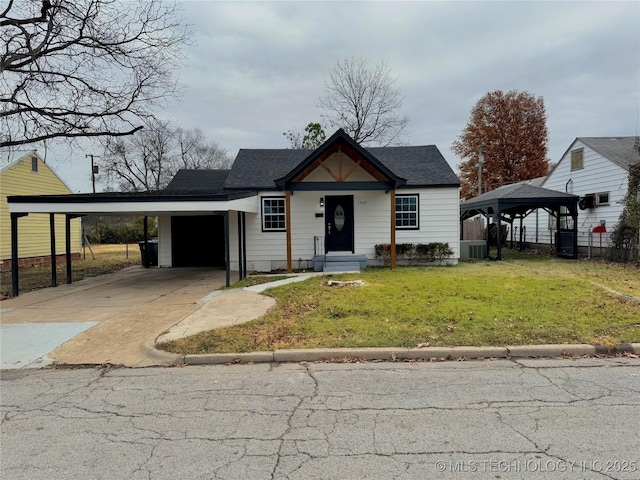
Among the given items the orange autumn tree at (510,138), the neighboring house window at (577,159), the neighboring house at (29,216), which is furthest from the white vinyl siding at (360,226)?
the orange autumn tree at (510,138)

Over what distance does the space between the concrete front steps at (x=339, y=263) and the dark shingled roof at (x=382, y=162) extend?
124 inches

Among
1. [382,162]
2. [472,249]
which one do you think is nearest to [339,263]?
[382,162]

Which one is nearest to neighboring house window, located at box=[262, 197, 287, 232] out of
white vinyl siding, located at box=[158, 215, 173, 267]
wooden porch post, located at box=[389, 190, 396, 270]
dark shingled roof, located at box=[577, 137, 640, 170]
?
wooden porch post, located at box=[389, 190, 396, 270]

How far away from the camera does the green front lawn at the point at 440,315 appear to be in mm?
5680

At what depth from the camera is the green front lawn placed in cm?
568

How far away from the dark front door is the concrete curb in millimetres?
9514

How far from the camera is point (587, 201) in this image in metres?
17.5

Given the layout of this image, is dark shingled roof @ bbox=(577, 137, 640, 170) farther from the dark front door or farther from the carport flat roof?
the carport flat roof

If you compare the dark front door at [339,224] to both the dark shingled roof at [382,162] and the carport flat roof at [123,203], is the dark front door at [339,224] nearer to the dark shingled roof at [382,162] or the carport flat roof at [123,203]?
the dark shingled roof at [382,162]

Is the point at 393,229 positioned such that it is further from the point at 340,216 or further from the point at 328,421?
the point at 328,421

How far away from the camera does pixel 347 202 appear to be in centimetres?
1477

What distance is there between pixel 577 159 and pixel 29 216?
2538 cm

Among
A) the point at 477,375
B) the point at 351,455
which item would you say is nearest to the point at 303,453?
the point at 351,455

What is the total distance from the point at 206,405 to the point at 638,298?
8603 mm
